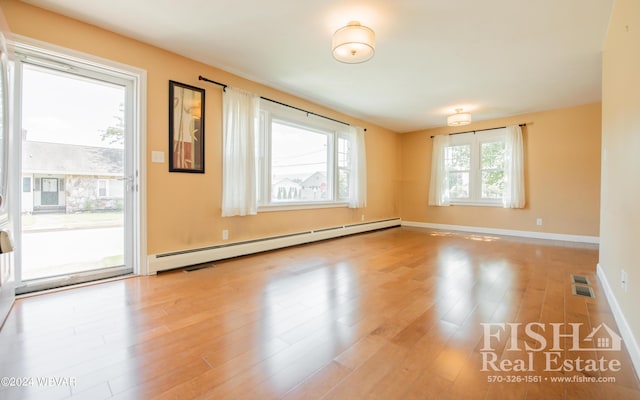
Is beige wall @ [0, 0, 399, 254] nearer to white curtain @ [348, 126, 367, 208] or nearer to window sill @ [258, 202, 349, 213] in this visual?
window sill @ [258, 202, 349, 213]

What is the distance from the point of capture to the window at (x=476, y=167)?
602cm

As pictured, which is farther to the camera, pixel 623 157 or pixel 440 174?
pixel 440 174

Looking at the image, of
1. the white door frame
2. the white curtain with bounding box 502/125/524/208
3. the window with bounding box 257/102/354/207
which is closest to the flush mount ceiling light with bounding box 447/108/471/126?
the white curtain with bounding box 502/125/524/208

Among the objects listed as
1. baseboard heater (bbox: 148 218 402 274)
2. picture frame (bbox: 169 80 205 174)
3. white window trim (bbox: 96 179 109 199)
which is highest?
picture frame (bbox: 169 80 205 174)

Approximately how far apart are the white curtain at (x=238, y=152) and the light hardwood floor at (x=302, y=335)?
1.00 m

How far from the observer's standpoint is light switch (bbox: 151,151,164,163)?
308cm

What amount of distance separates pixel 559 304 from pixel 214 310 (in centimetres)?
276

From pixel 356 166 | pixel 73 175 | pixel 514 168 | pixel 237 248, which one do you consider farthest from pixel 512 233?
pixel 73 175

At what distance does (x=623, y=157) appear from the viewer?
1.97 meters

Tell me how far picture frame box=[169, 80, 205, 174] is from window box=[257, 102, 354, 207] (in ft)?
3.02

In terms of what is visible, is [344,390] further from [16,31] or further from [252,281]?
[16,31]

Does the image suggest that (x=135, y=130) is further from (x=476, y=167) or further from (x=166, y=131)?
(x=476, y=167)

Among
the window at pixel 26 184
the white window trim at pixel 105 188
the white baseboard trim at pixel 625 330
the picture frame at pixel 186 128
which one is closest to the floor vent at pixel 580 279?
the white baseboard trim at pixel 625 330

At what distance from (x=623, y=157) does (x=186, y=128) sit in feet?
13.3
